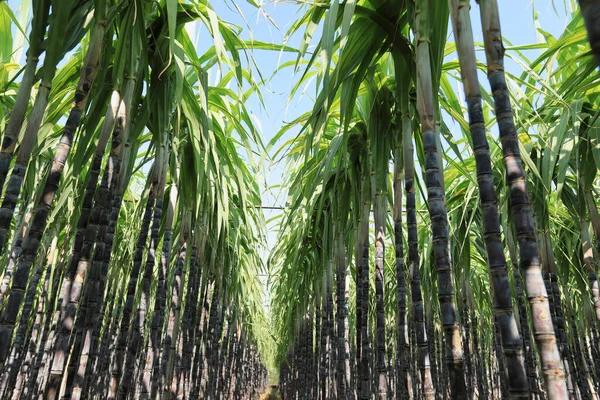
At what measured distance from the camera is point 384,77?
300cm

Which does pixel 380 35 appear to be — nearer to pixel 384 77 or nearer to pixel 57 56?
pixel 384 77

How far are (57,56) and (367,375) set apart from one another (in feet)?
9.07

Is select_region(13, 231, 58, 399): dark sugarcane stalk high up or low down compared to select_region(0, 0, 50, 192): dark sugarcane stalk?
down

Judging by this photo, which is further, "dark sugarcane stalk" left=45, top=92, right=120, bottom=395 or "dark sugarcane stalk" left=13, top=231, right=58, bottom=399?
"dark sugarcane stalk" left=13, top=231, right=58, bottom=399

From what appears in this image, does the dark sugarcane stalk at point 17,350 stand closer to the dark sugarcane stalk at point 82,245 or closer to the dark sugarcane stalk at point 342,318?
the dark sugarcane stalk at point 82,245

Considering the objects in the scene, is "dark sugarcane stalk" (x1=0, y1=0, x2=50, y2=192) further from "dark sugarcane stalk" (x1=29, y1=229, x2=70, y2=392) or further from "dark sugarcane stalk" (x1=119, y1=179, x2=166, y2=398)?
"dark sugarcane stalk" (x1=29, y1=229, x2=70, y2=392)

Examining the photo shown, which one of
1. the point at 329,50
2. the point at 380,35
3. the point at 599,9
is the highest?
the point at 380,35

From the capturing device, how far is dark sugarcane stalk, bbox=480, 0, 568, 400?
3.76ft

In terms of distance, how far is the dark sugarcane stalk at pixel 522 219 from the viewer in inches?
45.1

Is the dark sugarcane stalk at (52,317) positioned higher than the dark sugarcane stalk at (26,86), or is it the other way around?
the dark sugarcane stalk at (26,86)

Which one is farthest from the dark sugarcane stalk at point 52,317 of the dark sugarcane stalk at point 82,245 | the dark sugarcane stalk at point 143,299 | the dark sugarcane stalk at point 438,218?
the dark sugarcane stalk at point 438,218

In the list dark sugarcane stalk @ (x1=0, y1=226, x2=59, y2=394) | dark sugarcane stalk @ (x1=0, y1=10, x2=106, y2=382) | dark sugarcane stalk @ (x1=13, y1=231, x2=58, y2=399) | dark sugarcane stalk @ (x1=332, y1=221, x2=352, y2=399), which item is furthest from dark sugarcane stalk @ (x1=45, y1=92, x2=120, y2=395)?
dark sugarcane stalk @ (x1=332, y1=221, x2=352, y2=399)

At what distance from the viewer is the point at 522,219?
49.2 inches

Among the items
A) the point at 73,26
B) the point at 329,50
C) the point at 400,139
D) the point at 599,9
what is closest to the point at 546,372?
the point at 599,9
